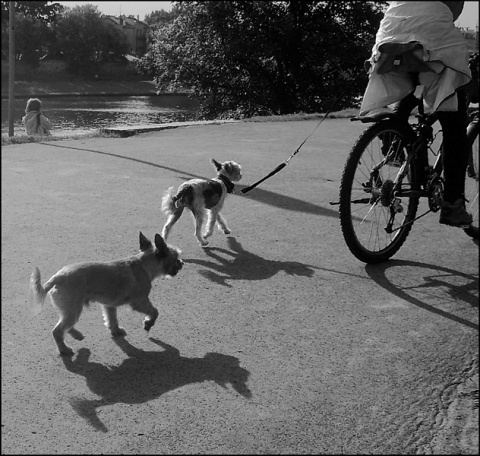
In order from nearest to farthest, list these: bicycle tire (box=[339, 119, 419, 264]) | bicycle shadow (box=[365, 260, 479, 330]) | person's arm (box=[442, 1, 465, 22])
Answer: bicycle shadow (box=[365, 260, 479, 330]) < person's arm (box=[442, 1, 465, 22]) < bicycle tire (box=[339, 119, 419, 264])

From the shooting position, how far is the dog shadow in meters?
3.11

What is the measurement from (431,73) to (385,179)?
0.80m

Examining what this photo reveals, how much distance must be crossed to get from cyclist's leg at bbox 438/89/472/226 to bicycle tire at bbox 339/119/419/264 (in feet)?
0.80

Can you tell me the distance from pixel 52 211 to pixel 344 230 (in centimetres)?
253

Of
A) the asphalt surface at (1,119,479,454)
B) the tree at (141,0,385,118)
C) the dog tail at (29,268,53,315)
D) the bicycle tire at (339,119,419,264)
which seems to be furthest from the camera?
the tree at (141,0,385,118)

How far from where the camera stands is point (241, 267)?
5.12 meters

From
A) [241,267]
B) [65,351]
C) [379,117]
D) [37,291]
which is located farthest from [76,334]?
[379,117]

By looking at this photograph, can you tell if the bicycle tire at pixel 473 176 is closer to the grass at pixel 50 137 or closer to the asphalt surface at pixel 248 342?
the asphalt surface at pixel 248 342

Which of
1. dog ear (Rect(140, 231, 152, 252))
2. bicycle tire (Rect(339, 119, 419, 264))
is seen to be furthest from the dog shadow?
bicycle tire (Rect(339, 119, 419, 264))

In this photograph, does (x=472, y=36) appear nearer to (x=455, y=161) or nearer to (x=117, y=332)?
(x=455, y=161)

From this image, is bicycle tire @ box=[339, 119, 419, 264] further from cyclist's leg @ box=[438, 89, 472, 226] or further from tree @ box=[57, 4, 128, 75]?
tree @ box=[57, 4, 128, 75]

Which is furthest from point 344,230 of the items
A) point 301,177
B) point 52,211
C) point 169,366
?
point 301,177

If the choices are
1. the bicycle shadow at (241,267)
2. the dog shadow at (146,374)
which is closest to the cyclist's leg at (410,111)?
the bicycle shadow at (241,267)

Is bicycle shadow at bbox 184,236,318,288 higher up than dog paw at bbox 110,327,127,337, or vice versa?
bicycle shadow at bbox 184,236,318,288
